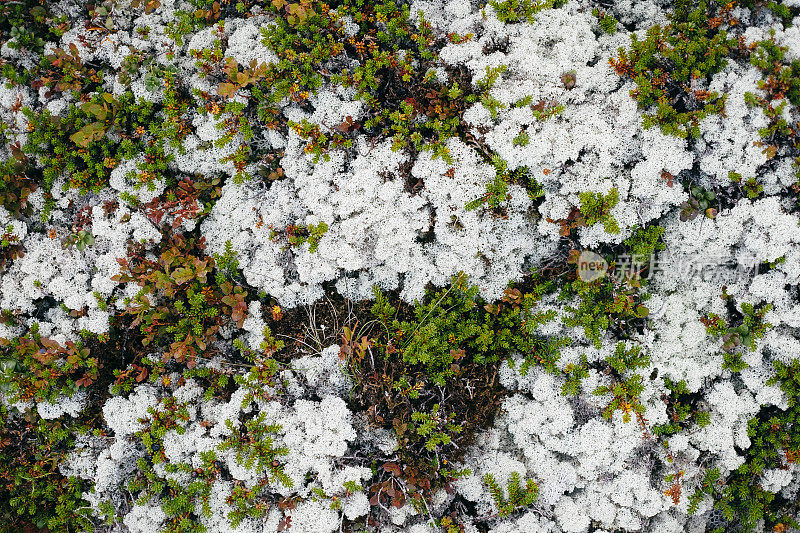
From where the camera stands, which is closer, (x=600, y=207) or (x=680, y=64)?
(x=680, y=64)

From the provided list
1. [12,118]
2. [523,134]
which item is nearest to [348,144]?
[523,134]

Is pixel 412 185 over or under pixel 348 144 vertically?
under

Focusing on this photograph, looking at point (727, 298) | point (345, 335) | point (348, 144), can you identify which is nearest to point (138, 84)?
point (348, 144)

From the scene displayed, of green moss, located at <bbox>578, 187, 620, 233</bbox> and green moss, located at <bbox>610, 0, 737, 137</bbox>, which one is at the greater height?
green moss, located at <bbox>610, 0, 737, 137</bbox>

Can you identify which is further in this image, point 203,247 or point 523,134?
point 203,247

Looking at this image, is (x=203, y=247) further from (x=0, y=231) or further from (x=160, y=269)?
(x=0, y=231)

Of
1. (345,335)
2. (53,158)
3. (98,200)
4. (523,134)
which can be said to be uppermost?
(523,134)

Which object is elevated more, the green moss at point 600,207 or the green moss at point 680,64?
the green moss at point 680,64

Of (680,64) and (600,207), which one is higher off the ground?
(680,64)

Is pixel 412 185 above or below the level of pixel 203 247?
above

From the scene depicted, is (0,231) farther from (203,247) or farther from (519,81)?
(519,81)
